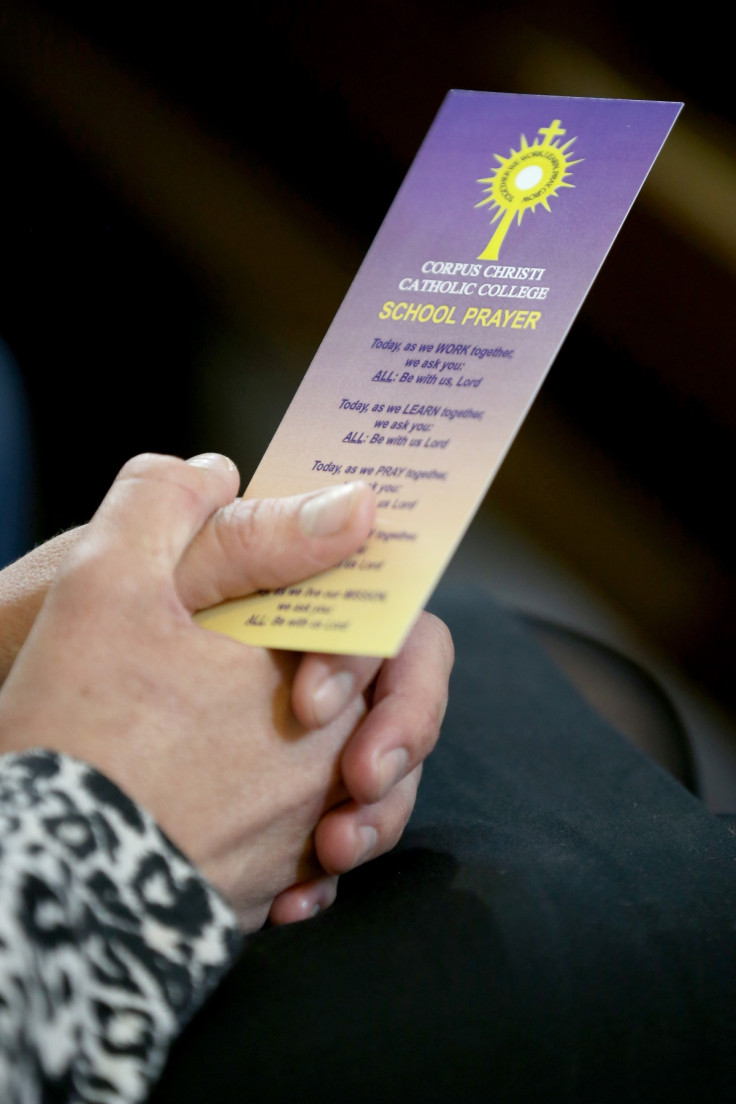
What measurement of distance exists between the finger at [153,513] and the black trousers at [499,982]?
232 millimetres

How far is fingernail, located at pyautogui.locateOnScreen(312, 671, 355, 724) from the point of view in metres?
0.53

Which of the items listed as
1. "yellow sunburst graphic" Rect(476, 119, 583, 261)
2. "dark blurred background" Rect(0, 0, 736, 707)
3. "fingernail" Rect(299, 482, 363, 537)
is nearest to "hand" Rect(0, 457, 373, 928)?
"fingernail" Rect(299, 482, 363, 537)

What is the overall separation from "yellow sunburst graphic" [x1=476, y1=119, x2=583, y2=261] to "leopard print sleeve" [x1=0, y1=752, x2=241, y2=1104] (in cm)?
44

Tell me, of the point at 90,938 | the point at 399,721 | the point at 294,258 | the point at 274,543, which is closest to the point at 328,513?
the point at 274,543

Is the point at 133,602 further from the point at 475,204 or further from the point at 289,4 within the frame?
the point at 289,4

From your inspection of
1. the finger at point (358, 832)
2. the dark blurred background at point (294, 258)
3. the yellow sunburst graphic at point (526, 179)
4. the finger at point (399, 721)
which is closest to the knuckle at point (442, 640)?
the finger at point (399, 721)

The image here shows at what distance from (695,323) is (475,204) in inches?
39.8

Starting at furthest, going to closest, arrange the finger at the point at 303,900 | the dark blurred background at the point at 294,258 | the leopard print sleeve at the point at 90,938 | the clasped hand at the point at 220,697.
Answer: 1. the dark blurred background at the point at 294,258
2. the finger at the point at 303,900
3. the clasped hand at the point at 220,697
4. the leopard print sleeve at the point at 90,938

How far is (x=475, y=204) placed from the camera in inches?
25.5

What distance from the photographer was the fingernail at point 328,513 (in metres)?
0.53

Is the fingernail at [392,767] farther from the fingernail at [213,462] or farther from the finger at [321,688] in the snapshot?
the fingernail at [213,462]

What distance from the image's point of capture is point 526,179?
25.2 inches

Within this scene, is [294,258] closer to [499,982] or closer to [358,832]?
[358,832]

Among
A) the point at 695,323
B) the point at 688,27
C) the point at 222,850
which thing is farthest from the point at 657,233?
the point at 222,850
